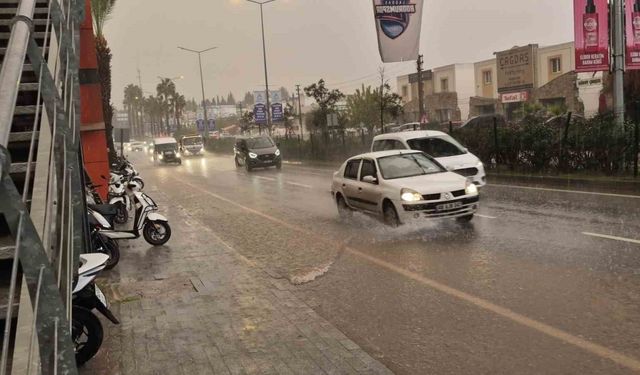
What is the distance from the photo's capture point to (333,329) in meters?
5.25

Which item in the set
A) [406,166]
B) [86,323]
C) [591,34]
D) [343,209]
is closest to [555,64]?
[591,34]

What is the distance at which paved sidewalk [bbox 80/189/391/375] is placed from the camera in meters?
4.50

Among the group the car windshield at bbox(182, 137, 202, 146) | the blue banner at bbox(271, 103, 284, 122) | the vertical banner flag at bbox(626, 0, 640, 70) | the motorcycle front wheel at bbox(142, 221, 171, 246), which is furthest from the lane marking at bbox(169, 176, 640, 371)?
the car windshield at bbox(182, 137, 202, 146)

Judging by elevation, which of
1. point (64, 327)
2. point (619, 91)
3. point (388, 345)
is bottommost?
point (388, 345)

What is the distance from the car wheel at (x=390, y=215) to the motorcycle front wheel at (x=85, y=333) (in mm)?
6044

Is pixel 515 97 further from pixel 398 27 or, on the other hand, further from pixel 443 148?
pixel 443 148

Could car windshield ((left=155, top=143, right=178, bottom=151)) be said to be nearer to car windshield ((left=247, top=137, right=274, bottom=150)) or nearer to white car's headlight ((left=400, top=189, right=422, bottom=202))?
car windshield ((left=247, top=137, right=274, bottom=150))

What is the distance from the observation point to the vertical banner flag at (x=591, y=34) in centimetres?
1777

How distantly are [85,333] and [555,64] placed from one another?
53.9 metres

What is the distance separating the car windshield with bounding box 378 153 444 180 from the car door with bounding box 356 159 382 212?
186mm

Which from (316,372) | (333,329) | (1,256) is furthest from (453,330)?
(1,256)

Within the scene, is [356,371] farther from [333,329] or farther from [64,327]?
[64,327]

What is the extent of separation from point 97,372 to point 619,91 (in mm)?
17315

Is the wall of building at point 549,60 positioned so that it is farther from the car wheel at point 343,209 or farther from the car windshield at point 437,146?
the car wheel at point 343,209
